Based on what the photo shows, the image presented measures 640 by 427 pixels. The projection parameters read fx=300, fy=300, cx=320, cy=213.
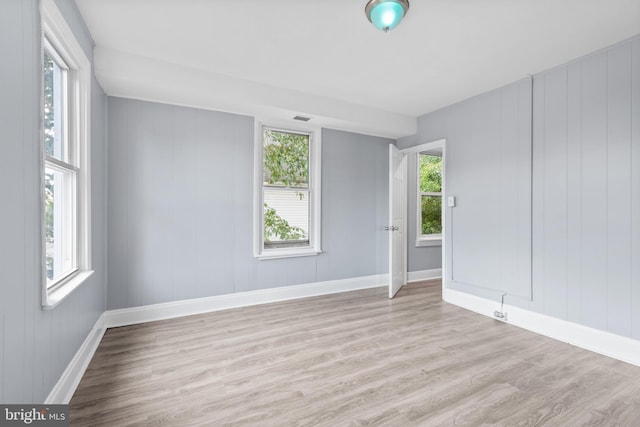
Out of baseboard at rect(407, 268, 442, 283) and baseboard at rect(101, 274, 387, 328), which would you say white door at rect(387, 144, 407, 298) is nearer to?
baseboard at rect(407, 268, 442, 283)

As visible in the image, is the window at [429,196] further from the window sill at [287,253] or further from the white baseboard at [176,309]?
the window sill at [287,253]

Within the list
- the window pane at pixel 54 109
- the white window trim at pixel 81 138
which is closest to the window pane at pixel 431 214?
the white window trim at pixel 81 138

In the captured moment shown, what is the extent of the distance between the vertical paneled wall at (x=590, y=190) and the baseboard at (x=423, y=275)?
2.18m

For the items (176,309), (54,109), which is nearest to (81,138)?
(54,109)

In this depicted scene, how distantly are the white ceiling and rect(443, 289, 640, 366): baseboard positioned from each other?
8.22ft

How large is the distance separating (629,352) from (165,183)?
15.3 ft

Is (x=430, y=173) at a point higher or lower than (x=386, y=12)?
lower

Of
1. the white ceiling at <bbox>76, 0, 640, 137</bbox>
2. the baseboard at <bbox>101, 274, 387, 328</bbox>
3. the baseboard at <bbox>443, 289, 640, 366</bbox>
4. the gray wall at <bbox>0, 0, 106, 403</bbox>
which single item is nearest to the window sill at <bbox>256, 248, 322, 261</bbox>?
the baseboard at <bbox>101, 274, 387, 328</bbox>

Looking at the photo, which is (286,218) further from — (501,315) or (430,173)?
(430,173)

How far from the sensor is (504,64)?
2945mm

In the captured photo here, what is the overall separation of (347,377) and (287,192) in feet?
8.48

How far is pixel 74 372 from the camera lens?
206cm

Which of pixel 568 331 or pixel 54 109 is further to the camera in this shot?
pixel 568 331

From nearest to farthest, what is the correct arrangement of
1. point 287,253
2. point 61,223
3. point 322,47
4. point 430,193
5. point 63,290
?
point 63,290 → point 61,223 → point 322,47 → point 287,253 → point 430,193
